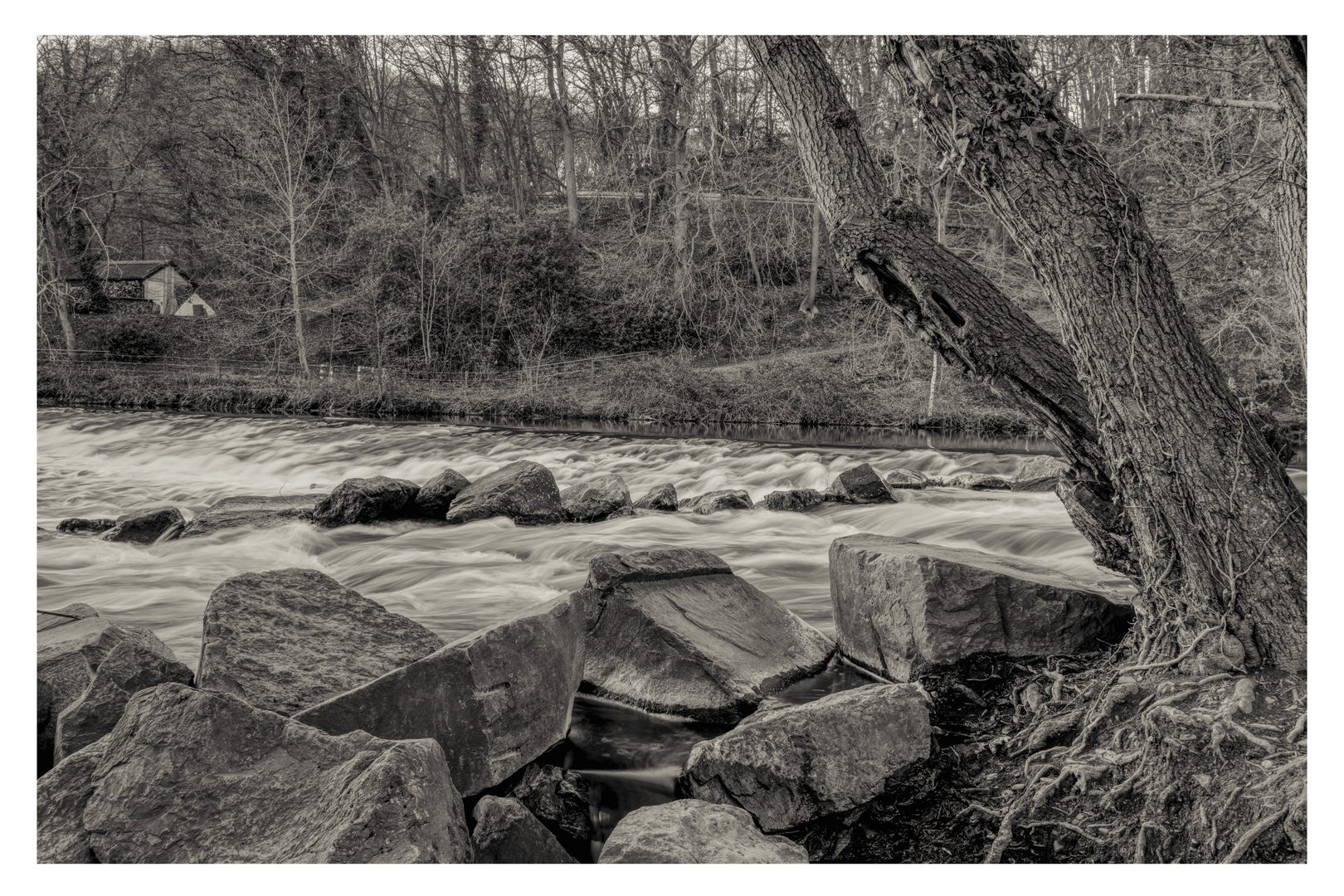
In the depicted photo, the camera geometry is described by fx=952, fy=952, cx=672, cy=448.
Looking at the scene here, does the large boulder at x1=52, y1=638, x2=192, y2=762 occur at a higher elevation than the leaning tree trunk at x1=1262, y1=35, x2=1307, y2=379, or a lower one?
lower

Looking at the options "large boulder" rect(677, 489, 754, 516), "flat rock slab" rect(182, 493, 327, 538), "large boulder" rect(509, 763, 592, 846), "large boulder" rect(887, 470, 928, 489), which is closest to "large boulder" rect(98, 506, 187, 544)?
"flat rock slab" rect(182, 493, 327, 538)

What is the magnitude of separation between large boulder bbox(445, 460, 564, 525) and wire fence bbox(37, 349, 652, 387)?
10.5 metres

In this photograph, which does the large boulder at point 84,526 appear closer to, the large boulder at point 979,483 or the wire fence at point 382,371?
the wire fence at point 382,371

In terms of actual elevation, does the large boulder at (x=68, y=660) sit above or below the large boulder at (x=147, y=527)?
above

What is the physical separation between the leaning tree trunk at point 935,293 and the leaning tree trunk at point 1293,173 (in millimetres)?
817

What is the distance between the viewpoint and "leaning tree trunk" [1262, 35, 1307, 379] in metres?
3.08

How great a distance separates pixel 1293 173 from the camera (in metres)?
3.28

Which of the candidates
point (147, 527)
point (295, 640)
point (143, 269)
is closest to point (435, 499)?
point (147, 527)

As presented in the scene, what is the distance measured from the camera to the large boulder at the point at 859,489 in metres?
10.3

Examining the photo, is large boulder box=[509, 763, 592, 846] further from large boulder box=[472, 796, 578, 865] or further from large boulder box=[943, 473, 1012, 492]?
large boulder box=[943, 473, 1012, 492]

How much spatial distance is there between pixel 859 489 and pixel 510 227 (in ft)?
53.2

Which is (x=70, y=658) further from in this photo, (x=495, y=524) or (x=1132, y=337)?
(x=495, y=524)

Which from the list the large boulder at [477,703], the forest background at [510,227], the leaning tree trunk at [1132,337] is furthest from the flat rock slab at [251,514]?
the leaning tree trunk at [1132,337]

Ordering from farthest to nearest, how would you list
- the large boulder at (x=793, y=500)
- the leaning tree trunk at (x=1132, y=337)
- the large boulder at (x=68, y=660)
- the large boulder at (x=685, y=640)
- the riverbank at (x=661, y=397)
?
the riverbank at (x=661, y=397), the large boulder at (x=793, y=500), the large boulder at (x=685, y=640), the large boulder at (x=68, y=660), the leaning tree trunk at (x=1132, y=337)
